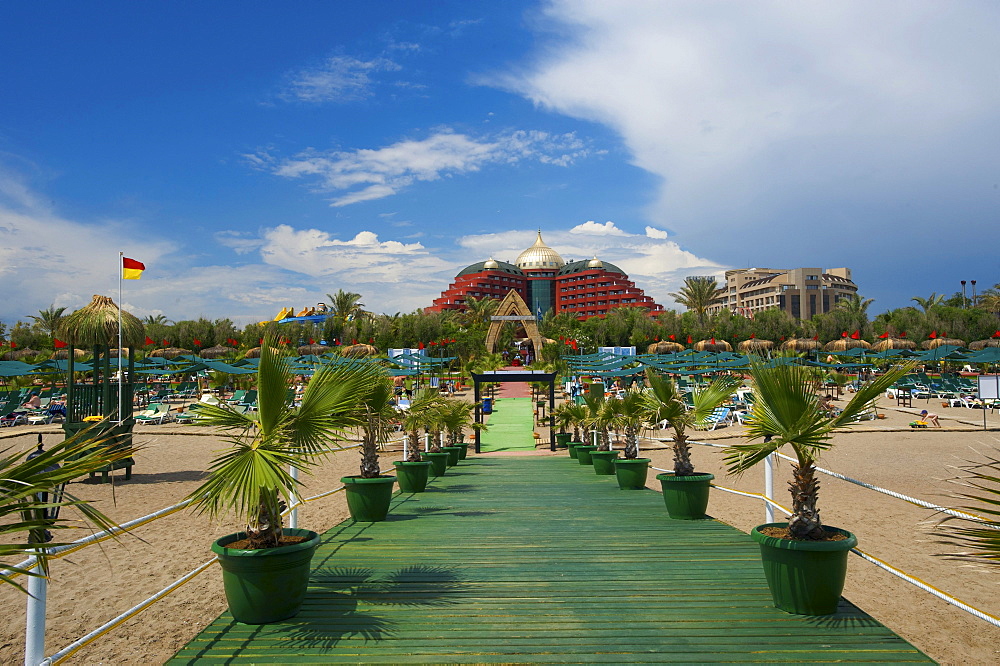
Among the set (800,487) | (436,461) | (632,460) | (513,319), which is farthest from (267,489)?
(513,319)

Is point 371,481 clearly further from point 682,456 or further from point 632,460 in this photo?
point 632,460

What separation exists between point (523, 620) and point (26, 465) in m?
3.06

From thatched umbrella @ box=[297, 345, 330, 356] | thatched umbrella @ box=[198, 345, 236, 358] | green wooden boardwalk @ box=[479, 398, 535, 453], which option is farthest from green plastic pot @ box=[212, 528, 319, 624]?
thatched umbrella @ box=[198, 345, 236, 358]

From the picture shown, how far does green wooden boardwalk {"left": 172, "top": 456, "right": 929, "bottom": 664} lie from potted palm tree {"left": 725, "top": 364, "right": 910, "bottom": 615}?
0.19m

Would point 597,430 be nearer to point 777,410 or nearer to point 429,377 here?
point 777,410

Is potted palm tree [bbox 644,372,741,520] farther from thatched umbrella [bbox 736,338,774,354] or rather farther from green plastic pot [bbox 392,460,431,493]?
green plastic pot [bbox 392,460,431,493]

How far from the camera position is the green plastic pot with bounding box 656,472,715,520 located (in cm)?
750

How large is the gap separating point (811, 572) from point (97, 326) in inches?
560

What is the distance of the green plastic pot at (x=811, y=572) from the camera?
4211mm

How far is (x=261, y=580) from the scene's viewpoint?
423 centimetres

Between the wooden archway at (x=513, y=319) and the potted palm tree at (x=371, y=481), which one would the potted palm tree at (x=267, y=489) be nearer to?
the potted palm tree at (x=371, y=481)

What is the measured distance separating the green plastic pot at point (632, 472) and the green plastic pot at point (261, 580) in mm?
6805

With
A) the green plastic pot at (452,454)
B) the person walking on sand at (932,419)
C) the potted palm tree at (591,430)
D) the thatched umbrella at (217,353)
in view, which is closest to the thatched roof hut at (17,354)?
the thatched umbrella at (217,353)

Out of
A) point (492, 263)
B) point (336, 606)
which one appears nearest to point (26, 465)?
point (336, 606)
